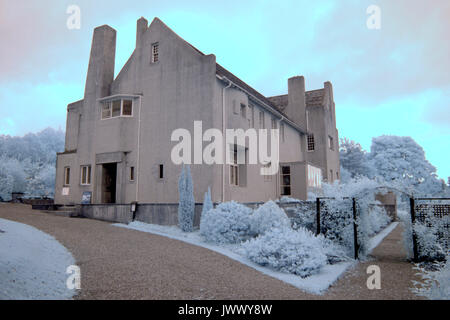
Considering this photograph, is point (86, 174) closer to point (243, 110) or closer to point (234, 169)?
point (234, 169)

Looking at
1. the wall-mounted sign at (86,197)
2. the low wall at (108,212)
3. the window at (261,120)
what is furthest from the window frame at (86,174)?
the window at (261,120)

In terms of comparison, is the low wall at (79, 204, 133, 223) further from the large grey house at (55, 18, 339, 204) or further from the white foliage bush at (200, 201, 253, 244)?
the white foliage bush at (200, 201, 253, 244)

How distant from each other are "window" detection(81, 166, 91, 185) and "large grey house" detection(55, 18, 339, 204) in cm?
6

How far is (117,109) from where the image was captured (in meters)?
18.6

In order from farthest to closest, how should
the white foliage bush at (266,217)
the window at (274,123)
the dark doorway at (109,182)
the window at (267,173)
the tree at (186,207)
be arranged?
the window at (274,123) → the window at (267,173) → the dark doorway at (109,182) → the tree at (186,207) → the white foliage bush at (266,217)

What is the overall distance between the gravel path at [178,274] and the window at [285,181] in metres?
11.9

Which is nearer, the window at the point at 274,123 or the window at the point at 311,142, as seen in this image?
the window at the point at 274,123

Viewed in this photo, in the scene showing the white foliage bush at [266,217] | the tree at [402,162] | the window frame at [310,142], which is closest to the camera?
the white foliage bush at [266,217]

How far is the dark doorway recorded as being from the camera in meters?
18.7

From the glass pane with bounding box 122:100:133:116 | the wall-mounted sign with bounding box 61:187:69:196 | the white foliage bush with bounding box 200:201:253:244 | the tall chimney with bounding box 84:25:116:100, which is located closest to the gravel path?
the white foliage bush with bounding box 200:201:253:244

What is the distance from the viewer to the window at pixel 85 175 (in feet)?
62.4

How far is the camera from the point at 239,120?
17.7 m

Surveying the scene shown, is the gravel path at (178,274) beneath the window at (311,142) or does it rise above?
beneath

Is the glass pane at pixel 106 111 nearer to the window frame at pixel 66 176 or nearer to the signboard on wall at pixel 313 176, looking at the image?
the window frame at pixel 66 176
